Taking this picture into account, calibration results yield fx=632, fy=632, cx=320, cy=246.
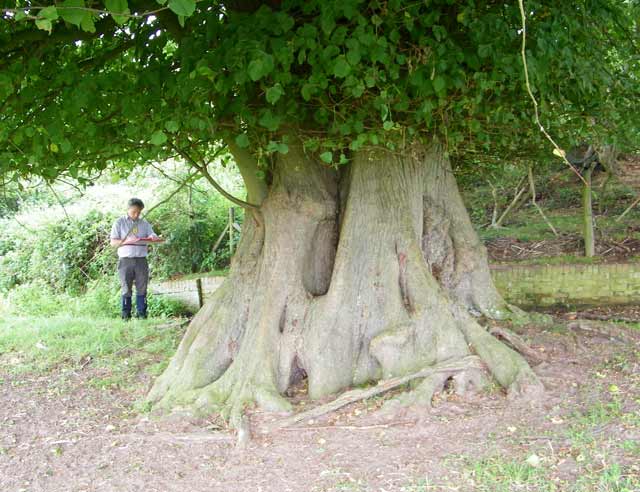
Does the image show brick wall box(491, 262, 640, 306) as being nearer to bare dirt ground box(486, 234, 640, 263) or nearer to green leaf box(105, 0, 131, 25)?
bare dirt ground box(486, 234, 640, 263)

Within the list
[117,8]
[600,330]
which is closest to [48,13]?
[117,8]

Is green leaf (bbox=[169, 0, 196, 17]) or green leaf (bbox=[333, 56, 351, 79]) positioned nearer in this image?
green leaf (bbox=[169, 0, 196, 17])

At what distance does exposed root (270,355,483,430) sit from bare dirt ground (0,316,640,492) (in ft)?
0.23

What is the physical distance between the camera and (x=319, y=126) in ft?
18.9

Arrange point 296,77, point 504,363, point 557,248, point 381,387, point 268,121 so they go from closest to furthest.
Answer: point 268,121 → point 296,77 → point 381,387 → point 504,363 → point 557,248

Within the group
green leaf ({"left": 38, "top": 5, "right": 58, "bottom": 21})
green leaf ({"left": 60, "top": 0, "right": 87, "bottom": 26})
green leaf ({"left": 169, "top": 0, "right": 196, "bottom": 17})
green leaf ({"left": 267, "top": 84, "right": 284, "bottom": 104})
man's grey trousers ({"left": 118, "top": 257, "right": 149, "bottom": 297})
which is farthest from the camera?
man's grey trousers ({"left": 118, "top": 257, "right": 149, "bottom": 297})

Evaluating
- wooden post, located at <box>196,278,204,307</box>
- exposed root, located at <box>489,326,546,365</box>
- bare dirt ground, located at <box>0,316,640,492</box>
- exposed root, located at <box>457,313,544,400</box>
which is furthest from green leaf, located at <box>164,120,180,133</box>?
wooden post, located at <box>196,278,204,307</box>

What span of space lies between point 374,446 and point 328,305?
5.20 feet

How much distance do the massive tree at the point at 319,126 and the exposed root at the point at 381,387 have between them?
0.32ft

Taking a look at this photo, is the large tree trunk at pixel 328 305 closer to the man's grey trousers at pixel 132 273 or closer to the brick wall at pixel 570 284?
the man's grey trousers at pixel 132 273

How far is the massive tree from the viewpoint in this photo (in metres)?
4.62

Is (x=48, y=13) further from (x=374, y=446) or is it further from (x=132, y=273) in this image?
(x=132, y=273)

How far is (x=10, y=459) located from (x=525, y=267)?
287 inches

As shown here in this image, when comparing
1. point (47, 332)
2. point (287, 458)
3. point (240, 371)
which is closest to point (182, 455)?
point (287, 458)
